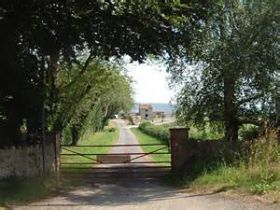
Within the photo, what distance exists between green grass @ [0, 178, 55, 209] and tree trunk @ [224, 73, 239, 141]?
741 centimetres

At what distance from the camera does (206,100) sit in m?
23.6

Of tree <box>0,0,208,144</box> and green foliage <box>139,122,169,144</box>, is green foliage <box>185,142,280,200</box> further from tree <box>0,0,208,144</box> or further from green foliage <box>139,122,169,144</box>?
green foliage <box>139,122,169,144</box>

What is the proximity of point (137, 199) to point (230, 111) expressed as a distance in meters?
7.92

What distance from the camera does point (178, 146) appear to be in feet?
79.0

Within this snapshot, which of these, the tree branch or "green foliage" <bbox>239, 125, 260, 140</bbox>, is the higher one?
the tree branch

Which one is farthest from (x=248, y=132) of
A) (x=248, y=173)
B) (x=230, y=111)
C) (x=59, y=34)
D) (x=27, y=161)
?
(x=59, y=34)

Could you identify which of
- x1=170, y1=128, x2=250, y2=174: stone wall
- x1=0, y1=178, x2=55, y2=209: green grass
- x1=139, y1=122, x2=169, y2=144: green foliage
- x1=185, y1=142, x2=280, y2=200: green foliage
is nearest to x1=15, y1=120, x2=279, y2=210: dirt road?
x1=0, y1=178, x2=55, y2=209: green grass

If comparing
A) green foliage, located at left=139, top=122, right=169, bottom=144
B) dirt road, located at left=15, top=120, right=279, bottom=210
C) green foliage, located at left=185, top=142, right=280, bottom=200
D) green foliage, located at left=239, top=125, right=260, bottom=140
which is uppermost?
green foliage, located at left=239, top=125, right=260, bottom=140

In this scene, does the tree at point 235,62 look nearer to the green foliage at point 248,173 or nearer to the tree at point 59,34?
the tree at point 59,34

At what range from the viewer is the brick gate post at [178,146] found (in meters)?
24.1

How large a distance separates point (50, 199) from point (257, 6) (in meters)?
→ 10.6

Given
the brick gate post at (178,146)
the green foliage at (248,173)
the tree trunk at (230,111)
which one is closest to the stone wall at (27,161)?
the brick gate post at (178,146)

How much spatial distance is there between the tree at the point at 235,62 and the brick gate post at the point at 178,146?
1.02 m

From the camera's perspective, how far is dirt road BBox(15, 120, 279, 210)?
48.5ft
